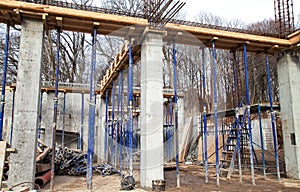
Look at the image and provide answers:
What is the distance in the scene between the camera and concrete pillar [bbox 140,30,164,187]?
298 inches

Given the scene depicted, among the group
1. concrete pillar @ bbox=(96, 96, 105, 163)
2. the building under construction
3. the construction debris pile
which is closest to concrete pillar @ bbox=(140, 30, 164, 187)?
the building under construction

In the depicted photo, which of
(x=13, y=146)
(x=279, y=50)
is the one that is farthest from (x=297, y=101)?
(x=13, y=146)

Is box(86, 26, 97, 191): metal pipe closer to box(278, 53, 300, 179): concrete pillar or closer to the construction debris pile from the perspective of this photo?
the construction debris pile

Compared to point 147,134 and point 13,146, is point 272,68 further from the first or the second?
point 13,146

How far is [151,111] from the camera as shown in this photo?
785cm

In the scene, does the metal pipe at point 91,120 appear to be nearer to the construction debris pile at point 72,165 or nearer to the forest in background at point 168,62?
the construction debris pile at point 72,165

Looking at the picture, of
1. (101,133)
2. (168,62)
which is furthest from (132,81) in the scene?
(168,62)

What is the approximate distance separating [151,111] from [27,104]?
11.1 feet

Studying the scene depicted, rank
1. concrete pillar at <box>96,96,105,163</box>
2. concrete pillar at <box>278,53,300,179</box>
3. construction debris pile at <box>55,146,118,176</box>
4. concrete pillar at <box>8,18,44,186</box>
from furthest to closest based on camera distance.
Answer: concrete pillar at <box>96,96,105,163</box> < construction debris pile at <box>55,146,118,176</box> < concrete pillar at <box>278,53,300,179</box> < concrete pillar at <box>8,18,44,186</box>

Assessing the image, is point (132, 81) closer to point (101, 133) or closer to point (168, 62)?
point (101, 133)

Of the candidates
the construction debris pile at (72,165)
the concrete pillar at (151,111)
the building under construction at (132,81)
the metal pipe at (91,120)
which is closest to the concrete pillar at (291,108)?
the building under construction at (132,81)

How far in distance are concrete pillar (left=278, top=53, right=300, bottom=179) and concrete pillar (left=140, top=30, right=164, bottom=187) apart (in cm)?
538

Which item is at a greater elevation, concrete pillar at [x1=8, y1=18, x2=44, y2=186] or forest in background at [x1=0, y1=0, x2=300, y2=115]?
forest in background at [x1=0, y1=0, x2=300, y2=115]

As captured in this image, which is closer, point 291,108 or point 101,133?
point 291,108
